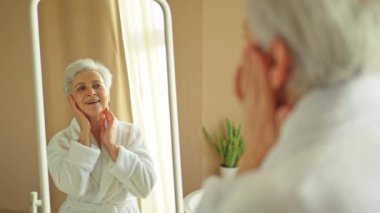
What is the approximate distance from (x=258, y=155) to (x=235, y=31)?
107cm

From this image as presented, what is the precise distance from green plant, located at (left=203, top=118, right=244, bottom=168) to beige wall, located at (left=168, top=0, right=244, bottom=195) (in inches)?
0.9

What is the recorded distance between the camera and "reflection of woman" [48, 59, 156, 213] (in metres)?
0.85

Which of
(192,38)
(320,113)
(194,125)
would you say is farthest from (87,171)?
(320,113)

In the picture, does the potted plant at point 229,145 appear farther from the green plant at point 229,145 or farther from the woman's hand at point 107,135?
the woman's hand at point 107,135

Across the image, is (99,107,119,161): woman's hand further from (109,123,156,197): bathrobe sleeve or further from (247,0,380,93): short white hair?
(247,0,380,93): short white hair

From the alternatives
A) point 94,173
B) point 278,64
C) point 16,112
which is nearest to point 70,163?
point 94,173

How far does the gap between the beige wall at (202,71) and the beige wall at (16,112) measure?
1.46 ft

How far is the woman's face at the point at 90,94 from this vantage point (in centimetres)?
85

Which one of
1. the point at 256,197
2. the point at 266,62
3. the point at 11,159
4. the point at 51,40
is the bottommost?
the point at 11,159

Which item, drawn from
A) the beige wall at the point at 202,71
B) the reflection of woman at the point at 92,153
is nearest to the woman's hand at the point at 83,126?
the reflection of woman at the point at 92,153

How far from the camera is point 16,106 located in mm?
1240

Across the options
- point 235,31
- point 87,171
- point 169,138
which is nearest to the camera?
point 87,171

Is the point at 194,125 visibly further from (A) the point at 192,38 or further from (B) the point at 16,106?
(B) the point at 16,106

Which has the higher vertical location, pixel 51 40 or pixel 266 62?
pixel 51 40
